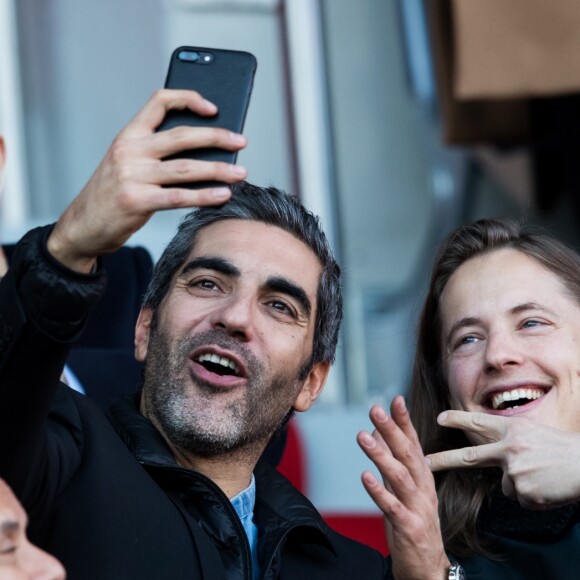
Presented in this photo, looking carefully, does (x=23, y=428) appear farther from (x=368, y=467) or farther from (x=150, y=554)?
(x=368, y=467)

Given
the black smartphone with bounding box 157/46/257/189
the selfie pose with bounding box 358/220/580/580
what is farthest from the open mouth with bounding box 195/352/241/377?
the black smartphone with bounding box 157/46/257/189

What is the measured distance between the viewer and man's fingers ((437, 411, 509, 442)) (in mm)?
1779

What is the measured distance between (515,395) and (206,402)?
0.45 metres

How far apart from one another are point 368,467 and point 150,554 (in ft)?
5.45

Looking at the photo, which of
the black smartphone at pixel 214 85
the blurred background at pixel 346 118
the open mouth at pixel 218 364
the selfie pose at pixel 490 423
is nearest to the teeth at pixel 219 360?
the open mouth at pixel 218 364

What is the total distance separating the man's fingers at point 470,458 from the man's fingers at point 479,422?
0.04 meters

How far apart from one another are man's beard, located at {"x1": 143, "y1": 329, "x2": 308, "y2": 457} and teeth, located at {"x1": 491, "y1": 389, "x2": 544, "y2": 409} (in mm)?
334

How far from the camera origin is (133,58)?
3.88m

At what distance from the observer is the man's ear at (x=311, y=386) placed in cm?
Answer: 217

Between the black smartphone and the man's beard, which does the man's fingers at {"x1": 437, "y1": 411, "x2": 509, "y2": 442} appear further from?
the black smartphone

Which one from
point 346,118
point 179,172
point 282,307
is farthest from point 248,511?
point 346,118

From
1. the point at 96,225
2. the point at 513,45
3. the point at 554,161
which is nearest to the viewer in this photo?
the point at 96,225

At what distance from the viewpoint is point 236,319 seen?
196 centimetres

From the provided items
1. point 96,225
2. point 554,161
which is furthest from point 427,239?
point 96,225
